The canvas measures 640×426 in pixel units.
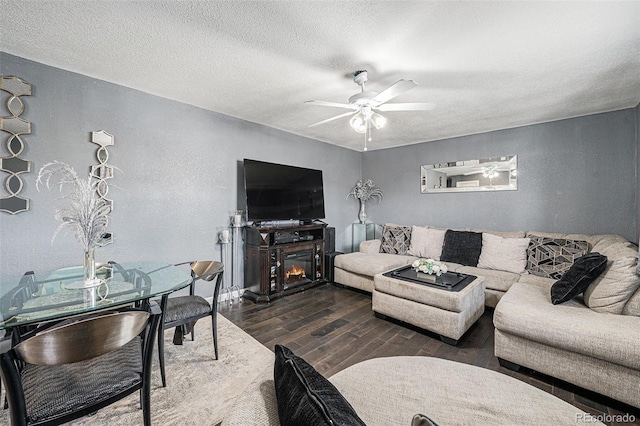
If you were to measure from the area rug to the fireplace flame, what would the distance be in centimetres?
128

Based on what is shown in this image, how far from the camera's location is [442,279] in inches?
112

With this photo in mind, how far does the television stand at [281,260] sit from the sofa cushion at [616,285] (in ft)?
10.1

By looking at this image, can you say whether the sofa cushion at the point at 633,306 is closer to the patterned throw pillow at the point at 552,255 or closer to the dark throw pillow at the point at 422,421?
the patterned throw pillow at the point at 552,255

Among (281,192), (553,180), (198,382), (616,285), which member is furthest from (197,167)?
(553,180)

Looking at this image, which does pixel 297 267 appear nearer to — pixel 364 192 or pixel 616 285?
pixel 364 192

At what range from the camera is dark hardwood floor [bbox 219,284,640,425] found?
1.90 metres

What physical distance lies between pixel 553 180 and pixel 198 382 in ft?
15.6

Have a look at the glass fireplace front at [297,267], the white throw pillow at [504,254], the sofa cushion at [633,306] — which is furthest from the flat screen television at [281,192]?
the sofa cushion at [633,306]

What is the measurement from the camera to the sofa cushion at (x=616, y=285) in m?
1.89

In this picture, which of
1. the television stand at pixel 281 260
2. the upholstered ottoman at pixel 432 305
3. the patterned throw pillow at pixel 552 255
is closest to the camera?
the upholstered ottoman at pixel 432 305

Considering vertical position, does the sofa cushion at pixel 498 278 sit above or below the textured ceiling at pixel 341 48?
below

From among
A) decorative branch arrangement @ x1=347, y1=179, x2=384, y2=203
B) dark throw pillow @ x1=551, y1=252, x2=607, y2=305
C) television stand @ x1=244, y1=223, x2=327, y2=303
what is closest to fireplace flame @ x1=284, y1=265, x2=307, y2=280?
television stand @ x1=244, y1=223, x2=327, y2=303

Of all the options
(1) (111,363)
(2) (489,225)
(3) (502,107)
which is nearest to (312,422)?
(1) (111,363)

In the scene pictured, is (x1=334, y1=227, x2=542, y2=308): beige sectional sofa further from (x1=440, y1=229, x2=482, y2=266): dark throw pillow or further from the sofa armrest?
(x1=440, y1=229, x2=482, y2=266): dark throw pillow
